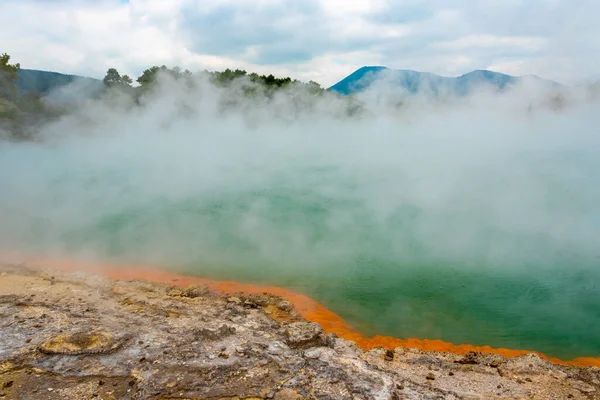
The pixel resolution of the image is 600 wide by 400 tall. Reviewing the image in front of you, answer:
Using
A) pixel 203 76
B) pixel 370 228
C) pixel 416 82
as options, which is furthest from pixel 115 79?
pixel 370 228

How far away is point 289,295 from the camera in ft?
17.1

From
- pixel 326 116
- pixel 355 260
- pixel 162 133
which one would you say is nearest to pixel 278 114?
pixel 326 116

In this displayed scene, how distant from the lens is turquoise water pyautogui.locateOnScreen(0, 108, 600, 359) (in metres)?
4.98

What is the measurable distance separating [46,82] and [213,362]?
29.5 m

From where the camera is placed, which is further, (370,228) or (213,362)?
(370,228)

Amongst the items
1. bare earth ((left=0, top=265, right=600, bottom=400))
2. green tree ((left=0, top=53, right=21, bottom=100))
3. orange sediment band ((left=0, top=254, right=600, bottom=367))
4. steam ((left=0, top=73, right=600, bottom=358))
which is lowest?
orange sediment band ((left=0, top=254, right=600, bottom=367))

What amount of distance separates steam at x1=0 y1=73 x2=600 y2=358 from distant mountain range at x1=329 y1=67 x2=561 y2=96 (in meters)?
0.73

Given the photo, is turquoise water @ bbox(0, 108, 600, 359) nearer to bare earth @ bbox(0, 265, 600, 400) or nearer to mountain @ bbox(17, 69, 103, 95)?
bare earth @ bbox(0, 265, 600, 400)

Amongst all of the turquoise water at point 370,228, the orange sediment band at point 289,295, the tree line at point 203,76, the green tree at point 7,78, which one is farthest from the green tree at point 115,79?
the orange sediment band at point 289,295

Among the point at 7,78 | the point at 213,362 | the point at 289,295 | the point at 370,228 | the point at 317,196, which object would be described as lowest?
the point at 289,295

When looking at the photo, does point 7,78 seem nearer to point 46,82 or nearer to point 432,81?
point 46,82

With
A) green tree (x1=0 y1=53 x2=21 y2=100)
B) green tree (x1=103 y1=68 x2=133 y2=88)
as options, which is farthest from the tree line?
green tree (x1=0 y1=53 x2=21 y2=100)

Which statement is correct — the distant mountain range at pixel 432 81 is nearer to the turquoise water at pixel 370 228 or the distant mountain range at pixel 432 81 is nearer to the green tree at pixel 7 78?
the turquoise water at pixel 370 228

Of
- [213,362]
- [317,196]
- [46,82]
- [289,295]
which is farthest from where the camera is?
[46,82]
